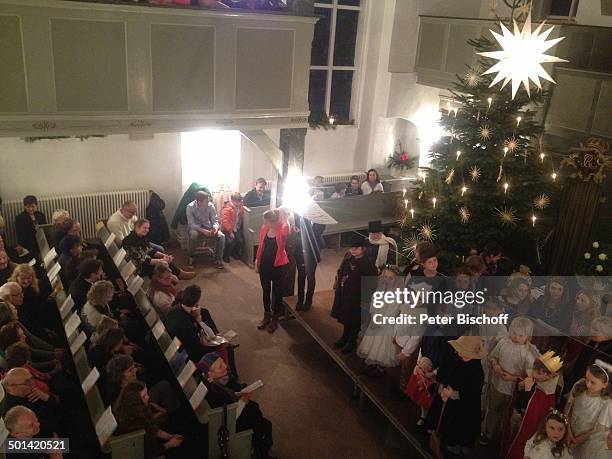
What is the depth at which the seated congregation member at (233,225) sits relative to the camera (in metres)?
9.04

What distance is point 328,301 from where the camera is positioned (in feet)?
23.9

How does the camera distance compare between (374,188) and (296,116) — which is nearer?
(296,116)

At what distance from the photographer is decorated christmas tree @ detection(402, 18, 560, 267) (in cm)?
714

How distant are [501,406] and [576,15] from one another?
7474 mm

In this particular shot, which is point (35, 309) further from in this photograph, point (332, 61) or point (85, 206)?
point (332, 61)

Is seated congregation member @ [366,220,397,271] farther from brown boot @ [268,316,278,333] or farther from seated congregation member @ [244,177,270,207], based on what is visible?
seated congregation member @ [244,177,270,207]

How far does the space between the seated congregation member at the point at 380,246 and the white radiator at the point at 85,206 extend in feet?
14.5

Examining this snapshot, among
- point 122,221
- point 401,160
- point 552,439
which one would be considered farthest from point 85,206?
point 552,439

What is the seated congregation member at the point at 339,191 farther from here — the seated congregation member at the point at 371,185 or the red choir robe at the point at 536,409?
the red choir robe at the point at 536,409

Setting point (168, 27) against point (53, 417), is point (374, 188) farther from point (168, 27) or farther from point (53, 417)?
point (53, 417)

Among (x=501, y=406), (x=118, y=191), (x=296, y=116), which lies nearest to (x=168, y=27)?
(x=296, y=116)

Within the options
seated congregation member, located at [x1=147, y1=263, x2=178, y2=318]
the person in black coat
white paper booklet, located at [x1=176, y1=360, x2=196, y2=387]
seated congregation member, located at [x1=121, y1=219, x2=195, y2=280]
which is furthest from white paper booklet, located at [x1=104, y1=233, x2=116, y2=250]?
white paper booklet, located at [x1=176, y1=360, x2=196, y2=387]

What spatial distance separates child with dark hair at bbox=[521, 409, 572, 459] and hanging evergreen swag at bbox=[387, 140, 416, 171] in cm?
858

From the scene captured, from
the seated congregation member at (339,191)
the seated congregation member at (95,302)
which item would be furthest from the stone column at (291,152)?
the seated congregation member at (95,302)
